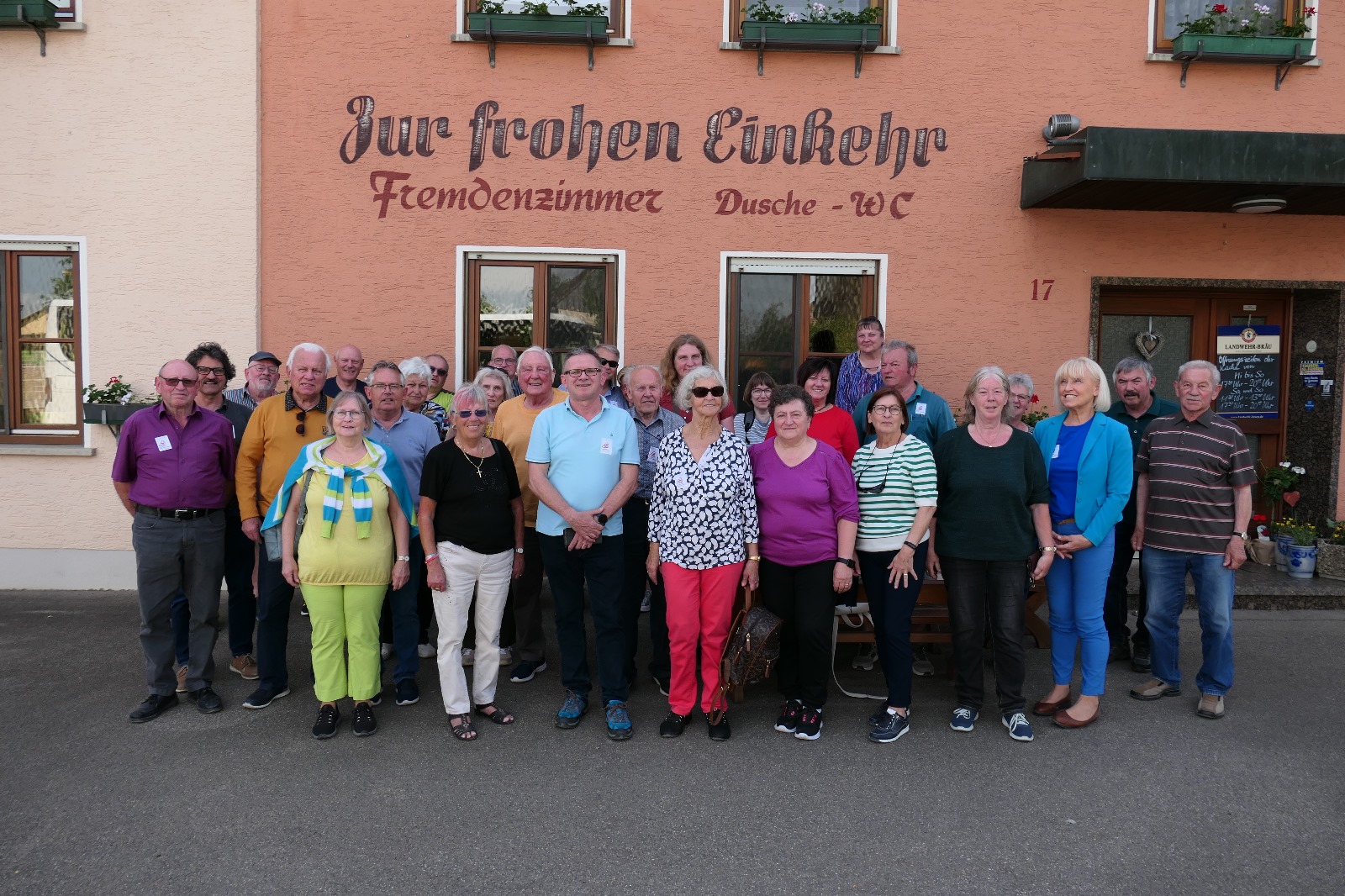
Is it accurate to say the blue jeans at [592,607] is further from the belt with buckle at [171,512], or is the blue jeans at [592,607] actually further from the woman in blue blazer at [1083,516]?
the woman in blue blazer at [1083,516]

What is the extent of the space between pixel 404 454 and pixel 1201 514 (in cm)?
434

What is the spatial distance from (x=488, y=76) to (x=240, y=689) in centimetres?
487

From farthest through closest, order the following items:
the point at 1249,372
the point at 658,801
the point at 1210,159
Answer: the point at 1249,372 < the point at 1210,159 < the point at 658,801

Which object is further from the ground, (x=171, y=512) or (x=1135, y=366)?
(x=1135, y=366)

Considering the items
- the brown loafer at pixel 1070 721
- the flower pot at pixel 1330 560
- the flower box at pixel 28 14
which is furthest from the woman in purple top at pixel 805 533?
the flower box at pixel 28 14

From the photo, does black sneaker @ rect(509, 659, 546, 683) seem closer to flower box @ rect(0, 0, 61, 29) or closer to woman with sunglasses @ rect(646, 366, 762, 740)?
woman with sunglasses @ rect(646, 366, 762, 740)

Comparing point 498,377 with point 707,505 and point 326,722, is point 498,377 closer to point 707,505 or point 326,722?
point 707,505

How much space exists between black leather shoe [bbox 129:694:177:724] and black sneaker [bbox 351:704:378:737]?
1088 mm

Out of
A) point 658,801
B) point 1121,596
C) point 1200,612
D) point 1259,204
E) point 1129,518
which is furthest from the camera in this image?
point 1259,204

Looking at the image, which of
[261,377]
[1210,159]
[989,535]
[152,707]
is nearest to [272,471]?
[261,377]

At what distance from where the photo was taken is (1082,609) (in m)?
4.42

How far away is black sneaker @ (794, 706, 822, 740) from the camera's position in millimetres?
4238

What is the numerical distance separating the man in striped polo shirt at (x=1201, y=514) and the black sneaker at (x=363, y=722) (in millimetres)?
4241

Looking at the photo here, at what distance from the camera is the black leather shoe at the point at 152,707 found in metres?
4.41
